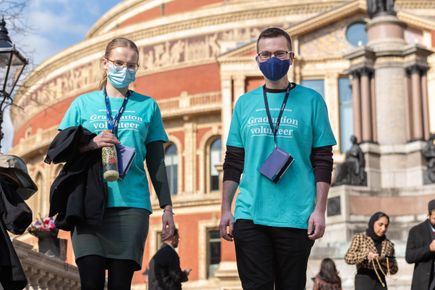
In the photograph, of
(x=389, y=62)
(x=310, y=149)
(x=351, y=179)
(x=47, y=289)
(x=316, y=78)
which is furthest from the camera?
(x=316, y=78)

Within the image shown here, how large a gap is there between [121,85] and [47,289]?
7.82 metres

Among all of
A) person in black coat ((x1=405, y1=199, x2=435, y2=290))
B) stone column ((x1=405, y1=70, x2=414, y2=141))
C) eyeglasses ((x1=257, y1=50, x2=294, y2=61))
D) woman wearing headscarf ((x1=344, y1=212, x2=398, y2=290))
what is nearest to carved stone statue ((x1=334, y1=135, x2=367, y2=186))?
stone column ((x1=405, y1=70, x2=414, y2=141))

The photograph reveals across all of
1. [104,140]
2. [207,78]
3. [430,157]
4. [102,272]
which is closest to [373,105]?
[430,157]

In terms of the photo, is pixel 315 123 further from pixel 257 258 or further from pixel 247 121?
pixel 257 258

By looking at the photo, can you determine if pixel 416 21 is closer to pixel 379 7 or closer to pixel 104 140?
pixel 379 7

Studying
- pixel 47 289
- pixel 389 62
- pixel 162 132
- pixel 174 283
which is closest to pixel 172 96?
pixel 389 62

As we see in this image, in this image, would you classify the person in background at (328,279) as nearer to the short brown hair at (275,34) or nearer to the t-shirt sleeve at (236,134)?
the t-shirt sleeve at (236,134)

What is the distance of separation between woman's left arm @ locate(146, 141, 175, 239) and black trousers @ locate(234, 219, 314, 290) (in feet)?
1.96

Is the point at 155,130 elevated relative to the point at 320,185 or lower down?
elevated

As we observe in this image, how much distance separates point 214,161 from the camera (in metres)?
45.1

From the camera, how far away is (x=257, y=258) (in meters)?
5.31

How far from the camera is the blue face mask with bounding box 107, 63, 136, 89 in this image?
593cm

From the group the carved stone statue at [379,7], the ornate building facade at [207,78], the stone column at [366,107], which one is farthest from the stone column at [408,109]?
the ornate building facade at [207,78]

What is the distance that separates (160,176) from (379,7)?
1786 centimetres
